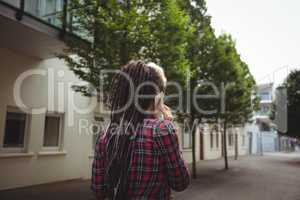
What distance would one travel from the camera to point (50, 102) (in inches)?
334

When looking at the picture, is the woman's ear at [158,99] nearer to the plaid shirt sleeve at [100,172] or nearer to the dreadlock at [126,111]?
the dreadlock at [126,111]

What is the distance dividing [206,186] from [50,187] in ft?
15.8

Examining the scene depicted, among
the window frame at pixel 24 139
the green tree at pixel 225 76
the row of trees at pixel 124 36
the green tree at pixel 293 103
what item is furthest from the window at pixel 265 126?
the window frame at pixel 24 139

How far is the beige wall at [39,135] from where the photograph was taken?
7316 millimetres

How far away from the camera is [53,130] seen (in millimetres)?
8891

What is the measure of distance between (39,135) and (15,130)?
0.70m

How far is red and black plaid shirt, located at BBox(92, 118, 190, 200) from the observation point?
1294mm

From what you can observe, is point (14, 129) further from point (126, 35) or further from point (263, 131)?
point (263, 131)

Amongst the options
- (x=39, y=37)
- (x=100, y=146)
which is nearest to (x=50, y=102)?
(x=39, y=37)

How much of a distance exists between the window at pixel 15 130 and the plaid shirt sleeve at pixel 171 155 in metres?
7.37

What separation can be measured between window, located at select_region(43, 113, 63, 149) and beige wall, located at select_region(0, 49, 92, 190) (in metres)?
0.17

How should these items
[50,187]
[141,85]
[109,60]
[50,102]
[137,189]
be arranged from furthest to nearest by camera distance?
[50,102] → [50,187] → [109,60] → [141,85] → [137,189]

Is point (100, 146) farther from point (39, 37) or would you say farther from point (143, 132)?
point (39, 37)

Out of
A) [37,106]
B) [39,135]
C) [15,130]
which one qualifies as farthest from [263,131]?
[15,130]
